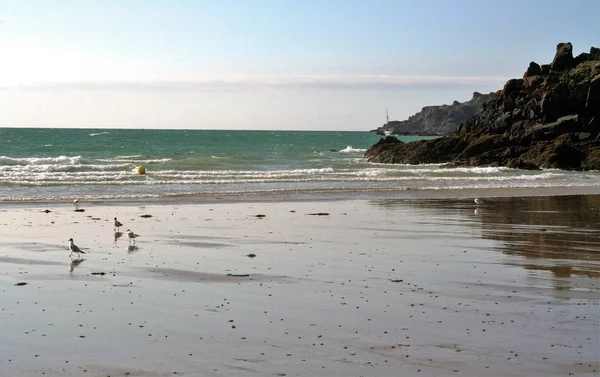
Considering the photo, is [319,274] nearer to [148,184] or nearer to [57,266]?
[57,266]

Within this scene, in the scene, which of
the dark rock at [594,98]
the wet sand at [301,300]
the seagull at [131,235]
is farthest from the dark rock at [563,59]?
the seagull at [131,235]

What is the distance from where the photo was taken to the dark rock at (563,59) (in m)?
61.5

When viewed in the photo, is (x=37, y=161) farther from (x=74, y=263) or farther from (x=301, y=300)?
(x=301, y=300)

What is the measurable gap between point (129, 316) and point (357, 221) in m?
11.7

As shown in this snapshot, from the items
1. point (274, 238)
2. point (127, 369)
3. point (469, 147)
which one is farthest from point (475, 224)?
point (469, 147)

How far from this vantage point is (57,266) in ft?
43.7

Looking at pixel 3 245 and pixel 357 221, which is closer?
pixel 3 245

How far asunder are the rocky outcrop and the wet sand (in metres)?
30.4

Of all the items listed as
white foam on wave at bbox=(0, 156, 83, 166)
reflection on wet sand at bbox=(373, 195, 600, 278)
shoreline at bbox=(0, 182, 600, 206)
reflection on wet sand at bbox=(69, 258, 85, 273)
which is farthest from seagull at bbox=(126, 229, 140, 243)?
white foam on wave at bbox=(0, 156, 83, 166)

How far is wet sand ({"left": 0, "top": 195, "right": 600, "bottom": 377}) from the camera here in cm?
796

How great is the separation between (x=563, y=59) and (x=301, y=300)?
188 feet

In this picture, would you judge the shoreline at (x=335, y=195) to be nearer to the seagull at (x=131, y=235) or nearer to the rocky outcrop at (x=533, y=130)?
the seagull at (x=131, y=235)

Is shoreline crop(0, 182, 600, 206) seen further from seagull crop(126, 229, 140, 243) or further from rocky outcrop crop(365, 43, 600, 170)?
rocky outcrop crop(365, 43, 600, 170)

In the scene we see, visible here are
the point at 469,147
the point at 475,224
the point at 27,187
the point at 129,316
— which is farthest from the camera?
the point at 469,147
